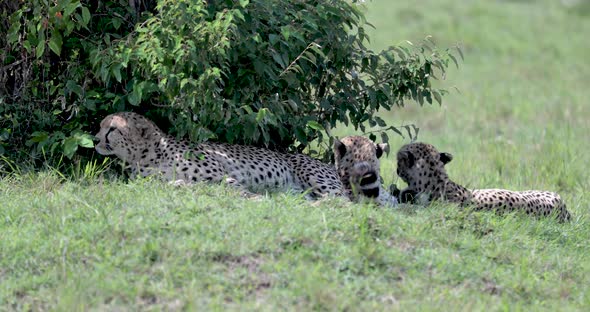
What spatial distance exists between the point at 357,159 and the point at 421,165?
1.75ft

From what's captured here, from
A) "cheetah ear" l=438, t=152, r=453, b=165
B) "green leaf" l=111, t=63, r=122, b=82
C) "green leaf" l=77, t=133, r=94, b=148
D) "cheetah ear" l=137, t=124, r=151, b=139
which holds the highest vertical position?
"green leaf" l=111, t=63, r=122, b=82

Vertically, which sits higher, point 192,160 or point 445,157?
point 445,157

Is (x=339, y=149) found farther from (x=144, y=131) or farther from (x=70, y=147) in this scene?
(x=70, y=147)

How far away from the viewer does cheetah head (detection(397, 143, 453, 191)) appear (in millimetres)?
8031

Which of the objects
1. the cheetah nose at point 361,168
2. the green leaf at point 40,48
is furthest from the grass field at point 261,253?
the green leaf at point 40,48

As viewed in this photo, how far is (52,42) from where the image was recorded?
7691mm

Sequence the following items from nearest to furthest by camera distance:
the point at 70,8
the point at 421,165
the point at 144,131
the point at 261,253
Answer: the point at 261,253 → the point at 70,8 → the point at 144,131 → the point at 421,165

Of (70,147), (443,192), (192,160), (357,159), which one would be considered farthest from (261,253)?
(443,192)

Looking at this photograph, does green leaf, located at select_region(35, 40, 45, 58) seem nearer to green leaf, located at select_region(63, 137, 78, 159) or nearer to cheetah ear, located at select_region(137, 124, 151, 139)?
green leaf, located at select_region(63, 137, 78, 159)

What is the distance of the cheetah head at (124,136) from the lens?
779 centimetres

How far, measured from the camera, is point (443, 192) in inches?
311

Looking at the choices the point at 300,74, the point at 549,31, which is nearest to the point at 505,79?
the point at 549,31

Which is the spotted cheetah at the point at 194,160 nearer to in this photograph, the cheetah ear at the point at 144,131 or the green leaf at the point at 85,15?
the cheetah ear at the point at 144,131

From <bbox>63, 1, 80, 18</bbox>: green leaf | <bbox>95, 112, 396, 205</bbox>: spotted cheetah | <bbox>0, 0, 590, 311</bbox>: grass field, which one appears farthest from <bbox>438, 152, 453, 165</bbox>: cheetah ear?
<bbox>63, 1, 80, 18</bbox>: green leaf
